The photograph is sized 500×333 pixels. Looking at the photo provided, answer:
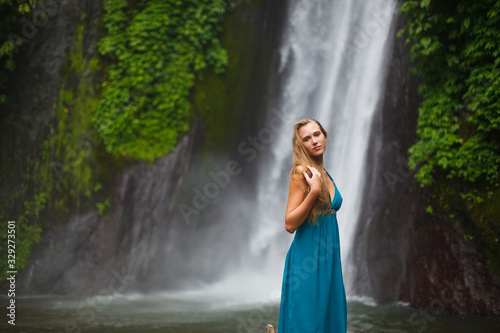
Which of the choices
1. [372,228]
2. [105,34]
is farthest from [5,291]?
[372,228]

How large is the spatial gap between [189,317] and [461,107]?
207 inches

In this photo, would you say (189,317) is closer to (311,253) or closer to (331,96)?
(311,253)

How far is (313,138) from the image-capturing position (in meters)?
2.54

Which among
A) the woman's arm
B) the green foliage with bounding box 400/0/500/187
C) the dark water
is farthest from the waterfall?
the woman's arm

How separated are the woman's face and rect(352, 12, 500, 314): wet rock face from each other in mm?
4853

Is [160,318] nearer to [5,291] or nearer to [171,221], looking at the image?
[171,221]

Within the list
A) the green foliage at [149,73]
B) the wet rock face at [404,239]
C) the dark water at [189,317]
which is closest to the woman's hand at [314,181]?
the dark water at [189,317]

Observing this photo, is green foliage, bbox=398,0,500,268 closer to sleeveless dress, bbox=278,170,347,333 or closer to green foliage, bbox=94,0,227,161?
sleeveless dress, bbox=278,170,347,333

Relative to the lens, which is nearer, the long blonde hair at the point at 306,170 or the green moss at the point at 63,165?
the long blonde hair at the point at 306,170

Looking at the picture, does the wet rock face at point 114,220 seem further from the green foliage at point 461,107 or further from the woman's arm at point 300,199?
the woman's arm at point 300,199

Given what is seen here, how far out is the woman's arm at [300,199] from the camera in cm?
237

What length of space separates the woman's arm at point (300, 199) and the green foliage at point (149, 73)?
23.9 feet


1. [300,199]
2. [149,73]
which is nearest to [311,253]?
[300,199]

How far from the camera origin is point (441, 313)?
21.4 feet
